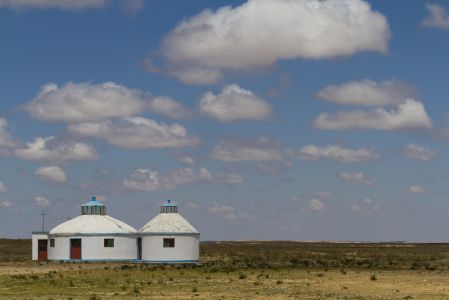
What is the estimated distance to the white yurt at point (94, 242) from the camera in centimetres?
8288

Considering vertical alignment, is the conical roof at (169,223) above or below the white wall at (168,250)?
above

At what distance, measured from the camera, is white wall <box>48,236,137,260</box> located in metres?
82.9

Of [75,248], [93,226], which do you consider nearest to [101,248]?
[93,226]

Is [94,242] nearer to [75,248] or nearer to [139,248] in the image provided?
[75,248]

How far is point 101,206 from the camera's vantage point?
287 ft

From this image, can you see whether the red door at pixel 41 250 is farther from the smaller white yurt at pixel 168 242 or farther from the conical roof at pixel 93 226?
the smaller white yurt at pixel 168 242

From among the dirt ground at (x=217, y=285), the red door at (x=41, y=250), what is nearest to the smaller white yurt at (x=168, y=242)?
the red door at (x=41, y=250)

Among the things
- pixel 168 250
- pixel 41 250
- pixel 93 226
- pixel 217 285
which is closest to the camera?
pixel 217 285

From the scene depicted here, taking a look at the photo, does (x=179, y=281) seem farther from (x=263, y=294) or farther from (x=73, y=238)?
(x=73, y=238)

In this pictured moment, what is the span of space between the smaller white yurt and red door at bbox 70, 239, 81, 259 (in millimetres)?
6626

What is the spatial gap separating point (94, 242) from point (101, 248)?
97 centimetres

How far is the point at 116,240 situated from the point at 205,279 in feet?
89.7

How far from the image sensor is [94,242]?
272ft

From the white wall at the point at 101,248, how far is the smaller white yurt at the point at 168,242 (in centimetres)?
144
